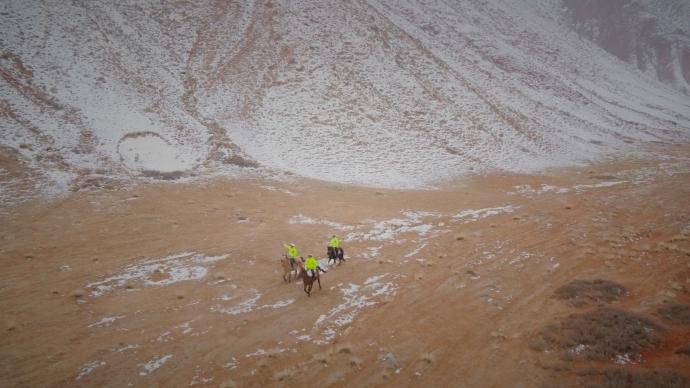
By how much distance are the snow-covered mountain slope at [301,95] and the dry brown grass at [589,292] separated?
56.4 ft

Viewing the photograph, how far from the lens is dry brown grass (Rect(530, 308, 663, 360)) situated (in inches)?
402

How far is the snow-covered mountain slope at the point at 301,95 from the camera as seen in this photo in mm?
31250

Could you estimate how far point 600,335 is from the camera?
10812 millimetres

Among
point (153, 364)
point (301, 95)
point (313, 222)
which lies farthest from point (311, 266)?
point (301, 95)

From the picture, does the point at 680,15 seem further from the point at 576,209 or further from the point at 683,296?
the point at 683,296

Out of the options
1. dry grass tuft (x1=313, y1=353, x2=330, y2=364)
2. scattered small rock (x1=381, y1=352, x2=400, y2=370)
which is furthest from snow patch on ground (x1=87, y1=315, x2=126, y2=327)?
scattered small rock (x1=381, y1=352, x2=400, y2=370)

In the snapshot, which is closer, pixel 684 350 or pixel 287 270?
pixel 684 350

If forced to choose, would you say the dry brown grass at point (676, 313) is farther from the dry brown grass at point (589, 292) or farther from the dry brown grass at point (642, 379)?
the dry brown grass at point (642, 379)

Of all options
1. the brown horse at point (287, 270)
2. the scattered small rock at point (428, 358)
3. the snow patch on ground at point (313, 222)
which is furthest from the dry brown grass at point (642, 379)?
the snow patch on ground at point (313, 222)

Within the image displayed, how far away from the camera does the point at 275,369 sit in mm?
10414

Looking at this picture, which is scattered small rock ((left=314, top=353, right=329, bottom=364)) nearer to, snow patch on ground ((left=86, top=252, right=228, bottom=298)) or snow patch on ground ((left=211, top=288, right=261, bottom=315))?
snow patch on ground ((left=211, top=288, right=261, bottom=315))

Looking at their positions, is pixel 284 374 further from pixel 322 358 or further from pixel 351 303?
pixel 351 303

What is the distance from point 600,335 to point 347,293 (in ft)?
25.6

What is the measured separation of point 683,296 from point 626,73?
2645 inches
